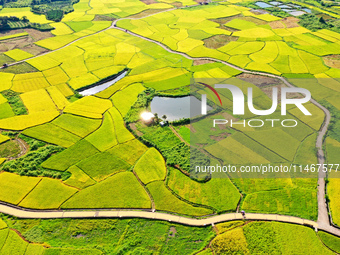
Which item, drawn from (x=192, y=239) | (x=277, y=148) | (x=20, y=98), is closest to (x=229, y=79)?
(x=277, y=148)

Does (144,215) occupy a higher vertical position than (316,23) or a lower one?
lower

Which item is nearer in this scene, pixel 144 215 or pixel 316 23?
pixel 144 215

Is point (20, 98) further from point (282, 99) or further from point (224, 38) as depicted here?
point (224, 38)

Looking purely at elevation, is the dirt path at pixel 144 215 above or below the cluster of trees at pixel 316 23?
below

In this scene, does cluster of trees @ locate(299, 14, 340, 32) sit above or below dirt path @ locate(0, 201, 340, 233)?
above

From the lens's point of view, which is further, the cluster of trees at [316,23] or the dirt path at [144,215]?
the cluster of trees at [316,23]

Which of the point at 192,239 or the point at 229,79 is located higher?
the point at 229,79

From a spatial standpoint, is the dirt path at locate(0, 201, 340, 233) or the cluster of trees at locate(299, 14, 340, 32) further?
the cluster of trees at locate(299, 14, 340, 32)

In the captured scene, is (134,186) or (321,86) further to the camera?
(321,86)

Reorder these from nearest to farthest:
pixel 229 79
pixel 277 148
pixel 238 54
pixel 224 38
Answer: pixel 277 148 → pixel 229 79 → pixel 238 54 → pixel 224 38

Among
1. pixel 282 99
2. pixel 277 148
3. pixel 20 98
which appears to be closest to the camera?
pixel 277 148
